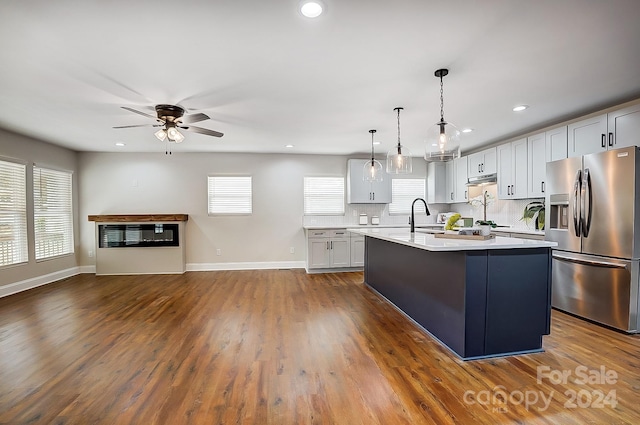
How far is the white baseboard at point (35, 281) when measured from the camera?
4.54 meters

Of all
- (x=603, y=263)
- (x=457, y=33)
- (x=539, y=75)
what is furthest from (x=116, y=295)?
(x=603, y=263)

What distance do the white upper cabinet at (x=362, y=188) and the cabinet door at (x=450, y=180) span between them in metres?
1.29

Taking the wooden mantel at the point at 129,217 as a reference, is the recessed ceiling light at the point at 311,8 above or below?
above

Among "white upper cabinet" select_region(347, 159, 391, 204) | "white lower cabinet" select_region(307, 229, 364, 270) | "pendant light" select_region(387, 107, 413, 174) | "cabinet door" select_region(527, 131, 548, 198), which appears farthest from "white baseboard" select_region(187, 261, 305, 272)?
"cabinet door" select_region(527, 131, 548, 198)

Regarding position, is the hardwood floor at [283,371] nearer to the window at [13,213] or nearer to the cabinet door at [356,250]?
the window at [13,213]

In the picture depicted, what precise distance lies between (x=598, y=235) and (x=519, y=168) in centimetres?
176

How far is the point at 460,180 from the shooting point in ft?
20.3

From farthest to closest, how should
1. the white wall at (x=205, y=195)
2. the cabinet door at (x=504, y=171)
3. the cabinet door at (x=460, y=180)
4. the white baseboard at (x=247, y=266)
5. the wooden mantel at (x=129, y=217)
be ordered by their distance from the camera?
the white baseboard at (x=247, y=266) < the white wall at (x=205, y=195) < the cabinet door at (x=460, y=180) < the wooden mantel at (x=129, y=217) < the cabinet door at (x=504, y=171)

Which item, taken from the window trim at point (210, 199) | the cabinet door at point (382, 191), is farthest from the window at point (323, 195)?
the window trim at point (210, 199)

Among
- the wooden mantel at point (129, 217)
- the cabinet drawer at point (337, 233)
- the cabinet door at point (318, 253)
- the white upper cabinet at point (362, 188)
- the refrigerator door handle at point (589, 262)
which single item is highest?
the white upper cabinet at point (362, 188)

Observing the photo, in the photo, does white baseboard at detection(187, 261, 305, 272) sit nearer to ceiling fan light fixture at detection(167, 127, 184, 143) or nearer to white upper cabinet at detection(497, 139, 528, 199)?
ceiling fan light fixture at detection(167, 127, 184, 143)

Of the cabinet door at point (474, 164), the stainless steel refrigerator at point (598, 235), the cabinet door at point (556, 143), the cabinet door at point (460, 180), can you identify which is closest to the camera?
the stainless steel refrigerator at point (598, 235)

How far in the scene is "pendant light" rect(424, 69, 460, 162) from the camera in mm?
2662

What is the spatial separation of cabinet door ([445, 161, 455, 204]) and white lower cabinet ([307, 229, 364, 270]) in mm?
2416
